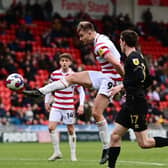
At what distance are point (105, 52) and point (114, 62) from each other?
10.8 inches

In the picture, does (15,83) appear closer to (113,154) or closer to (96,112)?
(96,112)

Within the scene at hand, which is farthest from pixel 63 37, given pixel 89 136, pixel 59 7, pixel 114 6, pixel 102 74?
pixel 102 74

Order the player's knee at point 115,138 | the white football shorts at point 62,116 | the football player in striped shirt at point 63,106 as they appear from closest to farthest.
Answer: the player's knee at point 115,138 → the football player in striped shirt at point 63,106 → the white football shorts at point 62,116

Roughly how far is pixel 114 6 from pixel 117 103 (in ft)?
31.7

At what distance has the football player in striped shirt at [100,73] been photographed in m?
12.9

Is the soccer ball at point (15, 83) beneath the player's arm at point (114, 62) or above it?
beneath

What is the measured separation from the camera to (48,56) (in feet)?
107

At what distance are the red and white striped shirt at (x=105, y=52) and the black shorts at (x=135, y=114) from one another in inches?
75.7

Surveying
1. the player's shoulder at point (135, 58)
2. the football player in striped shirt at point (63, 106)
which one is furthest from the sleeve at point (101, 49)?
the football player in striped shirt at point (63, 106)

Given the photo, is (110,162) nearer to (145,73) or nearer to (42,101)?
(145,73)

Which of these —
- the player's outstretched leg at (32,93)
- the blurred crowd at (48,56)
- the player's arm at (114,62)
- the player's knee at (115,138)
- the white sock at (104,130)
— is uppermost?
the player's arm at (114,62)

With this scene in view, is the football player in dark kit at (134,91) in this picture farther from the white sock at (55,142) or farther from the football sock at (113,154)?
the white sock at (55,142)

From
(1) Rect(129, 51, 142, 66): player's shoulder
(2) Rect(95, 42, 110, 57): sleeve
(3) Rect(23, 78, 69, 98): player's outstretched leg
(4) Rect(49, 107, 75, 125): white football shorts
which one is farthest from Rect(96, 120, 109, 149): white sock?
(1) Rect(129, 51, 142, 66): player's shoulder

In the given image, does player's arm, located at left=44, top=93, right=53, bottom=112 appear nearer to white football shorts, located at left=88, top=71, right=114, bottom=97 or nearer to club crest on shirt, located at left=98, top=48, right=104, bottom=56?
white football shorts, located at left=88, top=71, right=114, bottom=97
